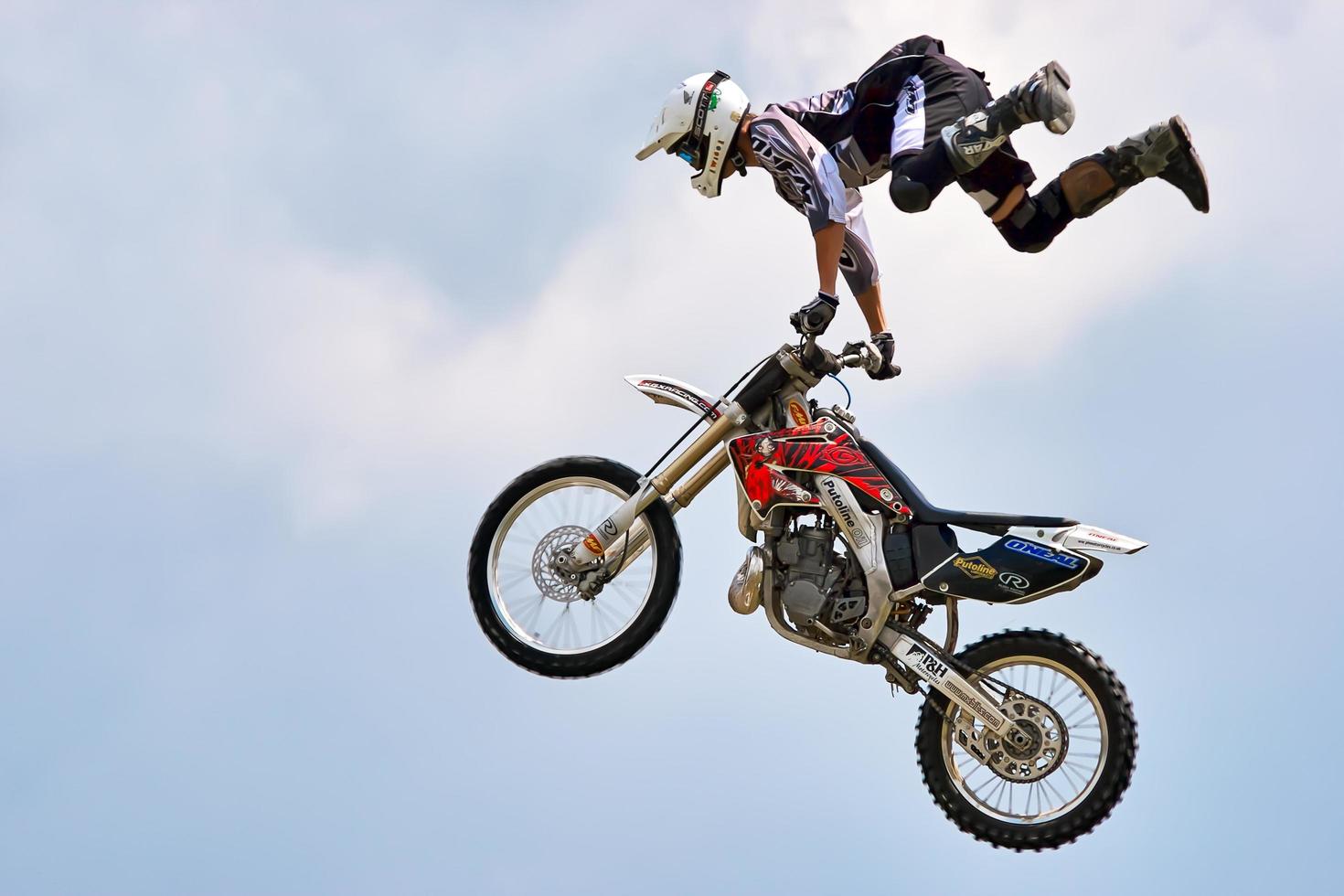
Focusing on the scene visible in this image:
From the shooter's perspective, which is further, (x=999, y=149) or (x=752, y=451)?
(x=999, y=149)

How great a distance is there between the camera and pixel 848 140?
10.9 meters

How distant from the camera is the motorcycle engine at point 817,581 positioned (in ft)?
31.4

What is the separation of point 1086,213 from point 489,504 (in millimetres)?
4038

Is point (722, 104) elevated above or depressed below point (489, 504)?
above

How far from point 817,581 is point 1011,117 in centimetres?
282

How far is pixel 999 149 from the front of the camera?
10641 mm

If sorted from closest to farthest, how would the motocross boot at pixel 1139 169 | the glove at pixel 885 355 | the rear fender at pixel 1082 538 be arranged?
the rear fender at pixel 1082 538 < the motocross boot at pixel 1139 169 < the glove at pixel 885 355

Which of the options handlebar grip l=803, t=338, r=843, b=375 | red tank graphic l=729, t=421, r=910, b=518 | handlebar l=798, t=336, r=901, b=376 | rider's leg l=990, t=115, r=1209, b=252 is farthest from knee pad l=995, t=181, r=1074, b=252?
red tank graphic l=729, t=421, r=910, b=518

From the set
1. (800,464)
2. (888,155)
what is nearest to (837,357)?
(800,464)

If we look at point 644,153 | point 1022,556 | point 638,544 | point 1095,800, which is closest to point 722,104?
point 644,153

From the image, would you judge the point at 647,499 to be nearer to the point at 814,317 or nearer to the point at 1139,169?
the point at 814,317

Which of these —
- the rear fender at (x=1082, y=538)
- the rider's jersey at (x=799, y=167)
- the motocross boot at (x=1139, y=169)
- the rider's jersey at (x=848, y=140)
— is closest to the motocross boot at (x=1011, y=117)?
the rider's jersey at (x=848, y=140)

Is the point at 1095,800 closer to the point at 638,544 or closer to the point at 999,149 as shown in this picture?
the point at 638,544

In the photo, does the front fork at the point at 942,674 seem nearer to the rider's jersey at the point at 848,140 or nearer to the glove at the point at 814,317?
the glove at the point at 814,317
